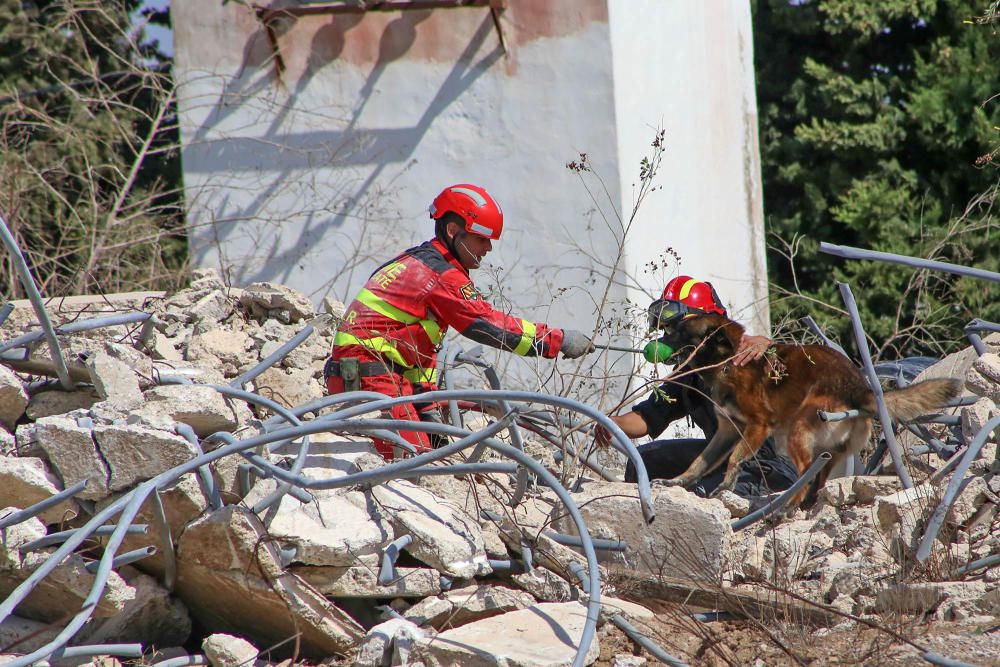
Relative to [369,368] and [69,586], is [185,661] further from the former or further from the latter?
[369,368]

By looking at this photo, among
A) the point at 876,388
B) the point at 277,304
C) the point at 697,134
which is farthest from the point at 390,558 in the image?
the point at 697,134

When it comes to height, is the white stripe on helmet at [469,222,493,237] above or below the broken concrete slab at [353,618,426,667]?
above

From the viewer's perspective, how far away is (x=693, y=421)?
6.51 meters

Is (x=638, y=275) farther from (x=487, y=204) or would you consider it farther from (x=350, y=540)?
(x=350, y=540)

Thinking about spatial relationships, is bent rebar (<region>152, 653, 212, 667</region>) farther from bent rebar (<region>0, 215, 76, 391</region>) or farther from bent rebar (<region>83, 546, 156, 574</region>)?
bent rebar (<region>0, 215, 76, 391</region>)

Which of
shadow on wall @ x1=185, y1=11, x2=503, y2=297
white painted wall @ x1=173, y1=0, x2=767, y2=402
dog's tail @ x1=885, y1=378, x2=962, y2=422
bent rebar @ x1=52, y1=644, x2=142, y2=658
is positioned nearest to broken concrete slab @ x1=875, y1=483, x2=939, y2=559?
dog's tail @ x1=885, y1=378, x2=962, y2=422

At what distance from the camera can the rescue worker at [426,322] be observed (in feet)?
18.2

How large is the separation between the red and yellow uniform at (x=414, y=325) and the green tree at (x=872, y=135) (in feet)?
21.5

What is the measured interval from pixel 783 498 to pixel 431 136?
15.2ft

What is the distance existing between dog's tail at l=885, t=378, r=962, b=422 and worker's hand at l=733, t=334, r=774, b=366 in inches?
28.3

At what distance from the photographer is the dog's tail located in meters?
5.45

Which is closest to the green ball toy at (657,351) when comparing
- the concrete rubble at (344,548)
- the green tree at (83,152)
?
the concrete rubble at (344,548)

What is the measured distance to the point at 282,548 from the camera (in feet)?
13.6

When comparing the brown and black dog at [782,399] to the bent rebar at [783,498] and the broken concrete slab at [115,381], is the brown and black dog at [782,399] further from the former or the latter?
the broken concrete slab at [115,381]
